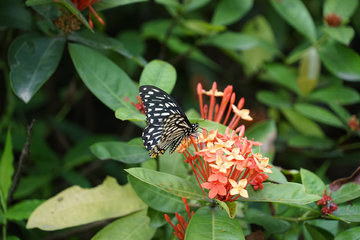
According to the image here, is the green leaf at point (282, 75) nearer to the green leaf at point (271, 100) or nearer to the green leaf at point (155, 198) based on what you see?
the green leaf at point (271, 100)

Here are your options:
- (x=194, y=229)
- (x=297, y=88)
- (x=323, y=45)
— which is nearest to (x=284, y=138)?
(x=297, y=88)

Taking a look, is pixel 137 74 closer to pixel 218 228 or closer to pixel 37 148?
pixel 37 148

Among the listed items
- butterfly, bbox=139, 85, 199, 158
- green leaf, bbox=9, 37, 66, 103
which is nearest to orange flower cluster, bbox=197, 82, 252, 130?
butterfly, bbox=139, 85, 199, 158

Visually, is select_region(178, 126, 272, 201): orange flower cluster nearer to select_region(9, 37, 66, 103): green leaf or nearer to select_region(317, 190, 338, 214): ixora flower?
select_region(317, 190, 338, 214): ixora flower

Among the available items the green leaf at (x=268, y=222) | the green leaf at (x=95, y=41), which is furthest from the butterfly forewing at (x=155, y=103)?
the green leaf at (x=268, y=222)

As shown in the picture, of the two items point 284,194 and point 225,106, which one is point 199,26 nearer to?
point 225,106
